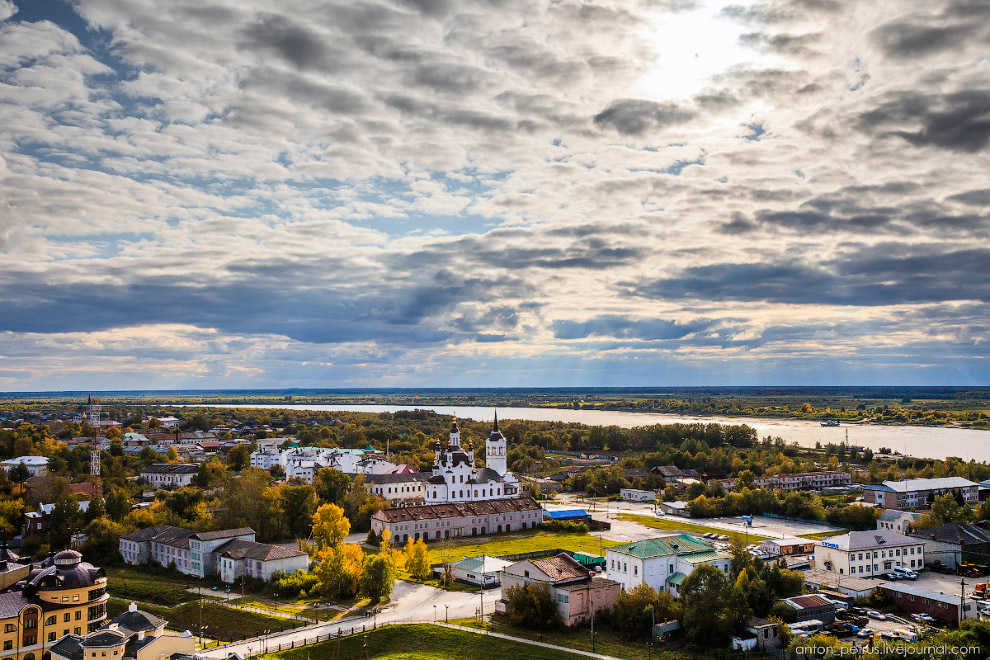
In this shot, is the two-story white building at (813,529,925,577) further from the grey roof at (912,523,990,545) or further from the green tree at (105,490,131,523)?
the green tree at (105,490,131,523)

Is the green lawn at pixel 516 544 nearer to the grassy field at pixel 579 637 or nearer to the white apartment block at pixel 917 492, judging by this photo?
the grassy field at pixel 579 637

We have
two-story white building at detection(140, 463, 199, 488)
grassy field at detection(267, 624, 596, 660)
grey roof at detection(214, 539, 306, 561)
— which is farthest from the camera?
two-story white building at detection(140, 463, 199, 488)

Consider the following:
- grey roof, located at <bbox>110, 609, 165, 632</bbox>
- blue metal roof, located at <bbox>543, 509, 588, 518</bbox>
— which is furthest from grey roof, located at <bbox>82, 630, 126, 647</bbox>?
blue metal roof, located at <bbox>543, 509, 588, 518</bbox>

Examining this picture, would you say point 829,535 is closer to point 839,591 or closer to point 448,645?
point 839,591

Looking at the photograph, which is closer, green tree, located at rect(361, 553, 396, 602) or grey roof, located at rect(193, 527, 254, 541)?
green tree, located at rect(361, 553, 396, 602)

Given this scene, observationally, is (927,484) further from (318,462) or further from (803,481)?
(318,462)

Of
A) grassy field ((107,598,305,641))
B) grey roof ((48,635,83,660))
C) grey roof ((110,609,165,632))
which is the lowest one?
grassy field ((107,598,305,641))

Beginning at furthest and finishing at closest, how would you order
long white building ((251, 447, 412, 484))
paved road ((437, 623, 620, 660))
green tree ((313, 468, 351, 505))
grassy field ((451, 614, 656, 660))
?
long white building ((251, 447, 412, 484))
green tree ((313, 468, 351, 505))
grassy field ((451, 614, 656, 660))
paved road ((437, 623, 620, 660))
